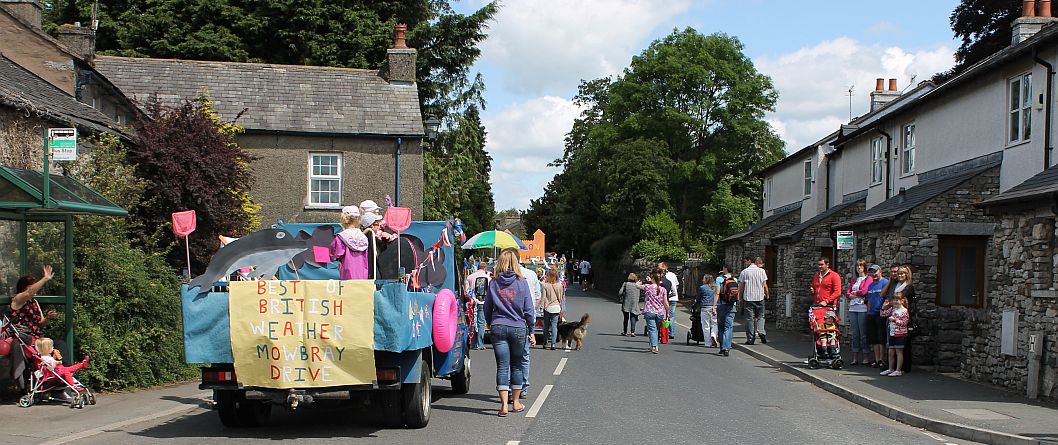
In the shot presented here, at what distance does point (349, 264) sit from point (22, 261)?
5202mm

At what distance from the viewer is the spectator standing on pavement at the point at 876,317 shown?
17.5 metres

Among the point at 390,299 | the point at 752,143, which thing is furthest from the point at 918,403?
the point at 752,143

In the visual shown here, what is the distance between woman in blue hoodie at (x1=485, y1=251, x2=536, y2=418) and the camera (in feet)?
37.0

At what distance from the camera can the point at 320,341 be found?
923 cm

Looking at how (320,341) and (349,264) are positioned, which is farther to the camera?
(349,264)

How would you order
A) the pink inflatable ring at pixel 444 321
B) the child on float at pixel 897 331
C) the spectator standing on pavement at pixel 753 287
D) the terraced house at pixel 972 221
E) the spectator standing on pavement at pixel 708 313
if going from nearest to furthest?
the pink inflatable ring at pixel 444 321, the terraced house at pixel 972 221, the child on float at pixel 897 331, the spectator standing on pavement at pixel 753 287, the spectator standing on pavement at pixel 708 313

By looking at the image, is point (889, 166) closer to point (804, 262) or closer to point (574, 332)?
point (804, 262)

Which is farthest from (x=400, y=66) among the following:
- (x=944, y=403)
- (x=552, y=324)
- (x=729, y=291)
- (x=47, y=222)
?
(x=944, y=403)

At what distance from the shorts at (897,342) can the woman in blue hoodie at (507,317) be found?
314 inches

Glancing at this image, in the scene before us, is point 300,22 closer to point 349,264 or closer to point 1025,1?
point 1025,1

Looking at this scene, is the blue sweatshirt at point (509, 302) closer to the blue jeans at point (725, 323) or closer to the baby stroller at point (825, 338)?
the baby stroller at point (825, 338)

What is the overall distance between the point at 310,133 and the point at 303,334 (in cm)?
2026

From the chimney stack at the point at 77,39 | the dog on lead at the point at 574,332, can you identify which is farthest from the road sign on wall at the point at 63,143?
the chimney stack at the point at 77,39

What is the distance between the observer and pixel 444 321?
10586 mm
